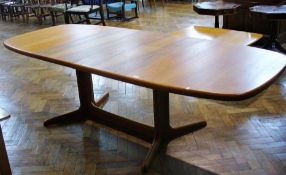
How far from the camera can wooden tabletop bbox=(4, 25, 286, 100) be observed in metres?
1.53

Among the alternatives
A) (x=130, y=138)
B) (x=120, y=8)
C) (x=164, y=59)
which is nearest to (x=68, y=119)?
(x=130, y=138)

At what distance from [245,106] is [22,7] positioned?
6151 mm

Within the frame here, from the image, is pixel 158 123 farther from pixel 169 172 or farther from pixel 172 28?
pixel 172 28

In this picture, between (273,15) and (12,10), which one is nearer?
(273,15)

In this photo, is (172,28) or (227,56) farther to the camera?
(172,28)

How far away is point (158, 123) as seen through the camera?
2.39 m

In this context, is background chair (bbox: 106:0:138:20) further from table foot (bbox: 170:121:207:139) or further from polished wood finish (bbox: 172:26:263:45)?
table foot (bbox: 170:121:207:139)

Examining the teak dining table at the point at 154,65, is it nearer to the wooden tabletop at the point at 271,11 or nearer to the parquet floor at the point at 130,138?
the parquet floor at the point at 130,138

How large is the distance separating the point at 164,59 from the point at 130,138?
917 millimetres

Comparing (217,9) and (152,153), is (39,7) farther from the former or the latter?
(152,153)

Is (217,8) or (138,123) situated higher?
(217,8)

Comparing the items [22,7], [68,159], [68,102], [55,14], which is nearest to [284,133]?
[68,159]

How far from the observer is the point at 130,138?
263cm

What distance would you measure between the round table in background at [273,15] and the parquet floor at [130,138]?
78cm
